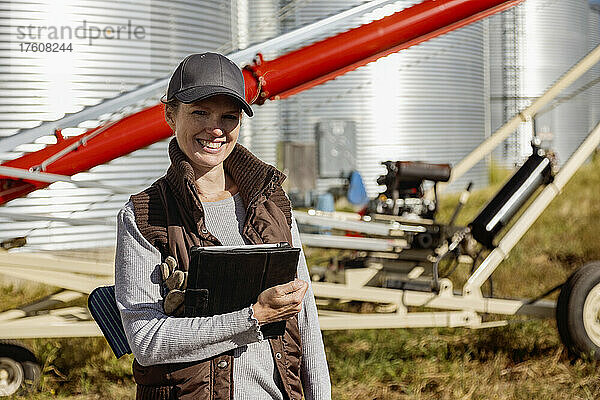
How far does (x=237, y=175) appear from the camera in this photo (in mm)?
1770

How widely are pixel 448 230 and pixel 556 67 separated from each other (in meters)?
17.4

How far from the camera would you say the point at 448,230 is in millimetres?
5105

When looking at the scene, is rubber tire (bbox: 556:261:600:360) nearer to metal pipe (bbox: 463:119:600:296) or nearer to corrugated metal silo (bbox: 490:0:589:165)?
metal pipe (bbox: 463:119:600:296)

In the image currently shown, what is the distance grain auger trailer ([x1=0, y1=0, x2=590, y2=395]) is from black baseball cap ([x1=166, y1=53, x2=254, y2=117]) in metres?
2.28

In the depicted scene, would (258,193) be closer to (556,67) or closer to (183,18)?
(183,18)

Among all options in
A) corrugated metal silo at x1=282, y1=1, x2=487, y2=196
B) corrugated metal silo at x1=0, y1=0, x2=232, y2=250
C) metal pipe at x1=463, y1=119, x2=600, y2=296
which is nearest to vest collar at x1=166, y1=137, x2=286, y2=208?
metal pipe at x1=463, y1=119, x2=600, y2=296

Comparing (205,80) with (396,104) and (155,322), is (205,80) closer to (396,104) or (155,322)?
(155,322)

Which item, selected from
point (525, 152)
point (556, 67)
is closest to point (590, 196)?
point (525, 152)

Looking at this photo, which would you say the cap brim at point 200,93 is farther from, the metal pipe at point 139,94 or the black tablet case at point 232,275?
the metal pipe at point 139,94

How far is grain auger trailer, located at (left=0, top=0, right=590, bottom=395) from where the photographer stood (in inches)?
153

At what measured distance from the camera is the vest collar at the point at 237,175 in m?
1.62

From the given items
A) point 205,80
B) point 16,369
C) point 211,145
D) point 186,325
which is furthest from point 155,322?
point 16,369

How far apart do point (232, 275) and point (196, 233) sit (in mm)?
141

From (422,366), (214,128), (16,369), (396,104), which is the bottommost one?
(422,366)
